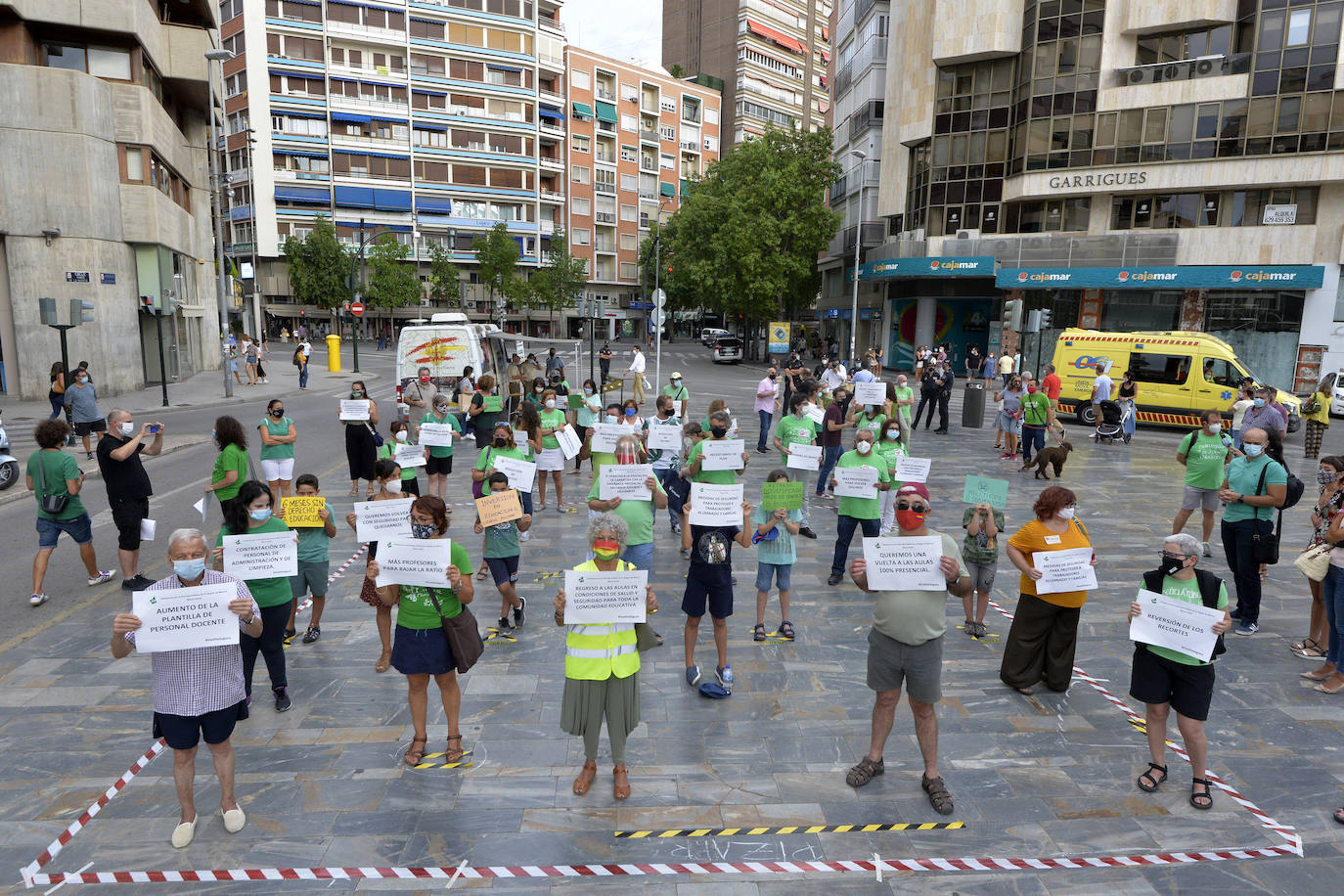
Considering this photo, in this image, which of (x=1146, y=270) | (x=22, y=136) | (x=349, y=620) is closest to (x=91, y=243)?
(x=22, y=136)

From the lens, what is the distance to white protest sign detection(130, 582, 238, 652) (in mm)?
4527

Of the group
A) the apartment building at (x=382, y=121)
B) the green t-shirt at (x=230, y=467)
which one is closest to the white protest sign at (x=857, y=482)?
the green t-shirt at (x=230, y=467)

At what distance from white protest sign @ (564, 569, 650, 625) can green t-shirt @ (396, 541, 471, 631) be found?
2.69 ft

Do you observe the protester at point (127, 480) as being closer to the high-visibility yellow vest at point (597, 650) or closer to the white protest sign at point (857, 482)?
the high-visibility yellow vest at point (597, 650)

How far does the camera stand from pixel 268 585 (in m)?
6.25

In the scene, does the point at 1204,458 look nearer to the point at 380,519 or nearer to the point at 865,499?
the point at 865,499

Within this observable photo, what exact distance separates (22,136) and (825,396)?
26724mm

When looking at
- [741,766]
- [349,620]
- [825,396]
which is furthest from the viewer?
[825,396]

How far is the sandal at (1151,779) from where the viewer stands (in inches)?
219

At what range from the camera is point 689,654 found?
6969 millimetres

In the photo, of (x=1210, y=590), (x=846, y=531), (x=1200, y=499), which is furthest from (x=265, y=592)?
(x=1200, y=499)

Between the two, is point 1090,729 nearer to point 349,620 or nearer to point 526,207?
point 349,620

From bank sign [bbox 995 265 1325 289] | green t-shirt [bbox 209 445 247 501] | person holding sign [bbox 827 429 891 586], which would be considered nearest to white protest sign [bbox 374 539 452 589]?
green t-shirt [bbox 209 445 247 501]

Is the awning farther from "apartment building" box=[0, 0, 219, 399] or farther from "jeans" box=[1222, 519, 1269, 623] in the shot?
"jeans" box=[1222, 519, 1269, 623]
